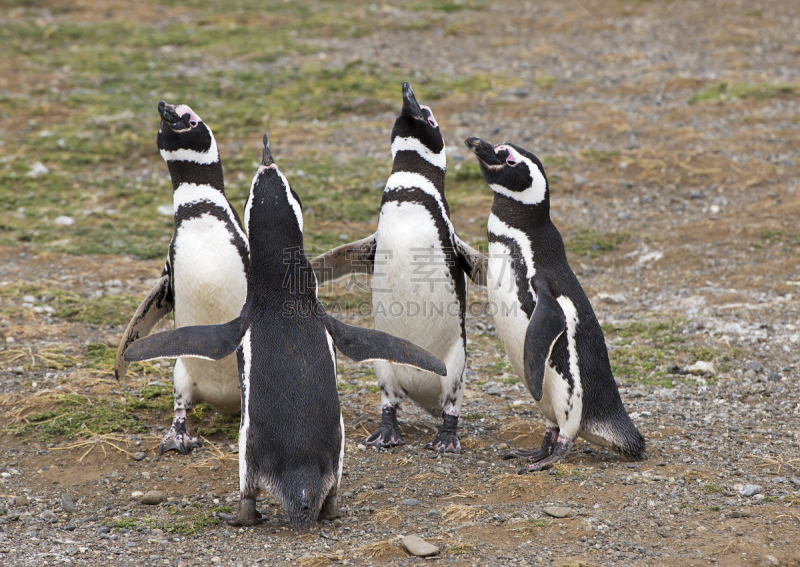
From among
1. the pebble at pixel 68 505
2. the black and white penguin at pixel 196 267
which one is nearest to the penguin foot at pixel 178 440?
the black and white penguin at pixel 196 267

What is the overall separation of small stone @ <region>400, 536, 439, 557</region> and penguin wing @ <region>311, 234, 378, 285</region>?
1.94m

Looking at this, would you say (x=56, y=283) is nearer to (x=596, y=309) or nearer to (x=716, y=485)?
(x=596, y=309)

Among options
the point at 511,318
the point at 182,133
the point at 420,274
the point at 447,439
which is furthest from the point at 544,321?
the point at 182,133

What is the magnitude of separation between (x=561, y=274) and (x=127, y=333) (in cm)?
226

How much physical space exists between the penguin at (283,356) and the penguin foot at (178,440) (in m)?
0.92

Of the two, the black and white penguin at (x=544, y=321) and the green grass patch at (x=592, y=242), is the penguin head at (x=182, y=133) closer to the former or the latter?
the black and white penguin at (x=544, y=321)

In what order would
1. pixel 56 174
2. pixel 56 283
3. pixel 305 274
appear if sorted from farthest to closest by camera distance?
1. pixel 56 174
2. pixel 56 283
3. pixel 305 274

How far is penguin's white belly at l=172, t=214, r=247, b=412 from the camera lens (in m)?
4.18

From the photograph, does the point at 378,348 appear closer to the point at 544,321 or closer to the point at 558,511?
the point at 544,321

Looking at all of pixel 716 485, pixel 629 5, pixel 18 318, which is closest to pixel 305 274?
pixel 716 485

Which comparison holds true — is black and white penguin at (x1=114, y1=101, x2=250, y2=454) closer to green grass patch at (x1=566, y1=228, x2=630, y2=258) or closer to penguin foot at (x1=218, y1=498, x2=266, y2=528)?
penguin foot at (x1=218, y1=498, x2=266, y2=528)

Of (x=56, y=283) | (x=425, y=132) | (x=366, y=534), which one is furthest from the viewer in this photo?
(x=56, y=283)

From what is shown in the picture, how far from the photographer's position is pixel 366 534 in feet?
10.4

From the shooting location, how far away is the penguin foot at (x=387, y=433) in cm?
424
